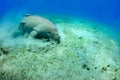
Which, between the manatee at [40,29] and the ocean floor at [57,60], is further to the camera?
the manatee at [40,29]

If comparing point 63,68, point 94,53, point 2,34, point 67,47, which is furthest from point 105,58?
point 2,34

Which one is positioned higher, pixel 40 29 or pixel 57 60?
pixel 40 29

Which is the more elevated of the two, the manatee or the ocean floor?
the manatee

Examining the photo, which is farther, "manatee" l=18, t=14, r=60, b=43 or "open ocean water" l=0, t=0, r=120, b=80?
"manatee" l=18, t=14, r=60, b=43

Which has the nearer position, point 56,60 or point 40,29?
point 56,60

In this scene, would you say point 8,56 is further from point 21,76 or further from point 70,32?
point 70,32

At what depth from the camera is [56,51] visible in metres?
14.9

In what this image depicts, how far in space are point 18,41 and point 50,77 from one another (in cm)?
527

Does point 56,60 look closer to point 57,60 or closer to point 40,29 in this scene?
point 57,60

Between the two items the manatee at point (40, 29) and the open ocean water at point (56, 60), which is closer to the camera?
the open ocean water at point (56, 60)

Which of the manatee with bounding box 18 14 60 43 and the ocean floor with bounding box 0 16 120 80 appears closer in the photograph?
the ocean floor with bounding box 0 16 120 80

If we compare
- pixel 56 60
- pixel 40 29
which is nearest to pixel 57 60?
pixel 56 60

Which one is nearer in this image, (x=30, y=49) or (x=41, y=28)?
(x=30, y=49)

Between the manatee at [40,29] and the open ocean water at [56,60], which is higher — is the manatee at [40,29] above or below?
above
